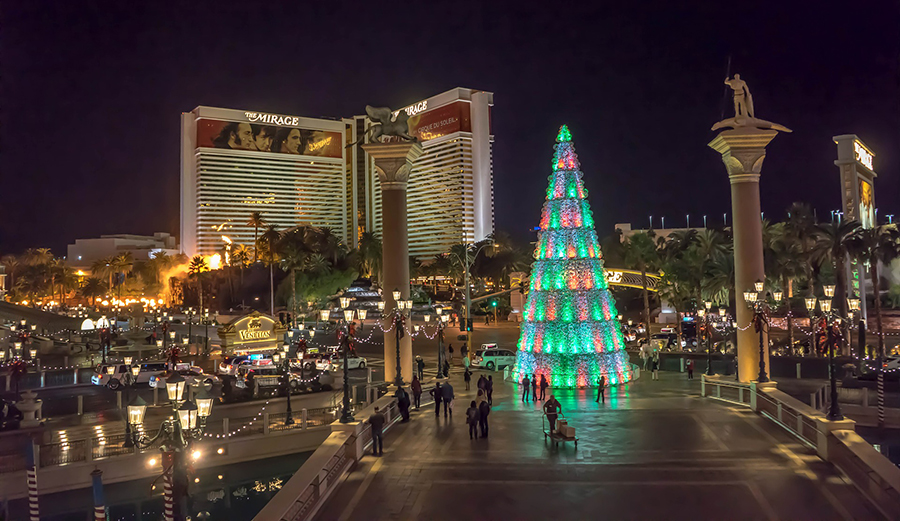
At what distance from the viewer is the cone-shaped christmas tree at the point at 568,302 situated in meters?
24.7

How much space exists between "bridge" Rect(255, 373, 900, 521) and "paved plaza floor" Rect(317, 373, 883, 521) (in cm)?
3

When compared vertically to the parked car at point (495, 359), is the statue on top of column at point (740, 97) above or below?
above

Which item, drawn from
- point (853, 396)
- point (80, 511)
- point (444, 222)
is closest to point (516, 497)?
point (80, 511)

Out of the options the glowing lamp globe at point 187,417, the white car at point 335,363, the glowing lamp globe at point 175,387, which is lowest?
the white car at point 335,363

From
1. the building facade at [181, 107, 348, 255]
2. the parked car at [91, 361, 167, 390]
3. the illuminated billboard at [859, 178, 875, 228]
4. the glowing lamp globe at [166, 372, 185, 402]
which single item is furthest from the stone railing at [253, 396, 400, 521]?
the building facade at [181, 107, 348, 255]

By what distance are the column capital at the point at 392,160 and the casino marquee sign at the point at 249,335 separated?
44.6 feet

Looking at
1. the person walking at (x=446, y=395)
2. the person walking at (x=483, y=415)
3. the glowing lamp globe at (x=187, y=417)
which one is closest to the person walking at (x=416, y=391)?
the person walking at (x=446, y=395)

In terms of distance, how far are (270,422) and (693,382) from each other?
17740 mm

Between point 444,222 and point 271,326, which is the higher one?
point 444,222

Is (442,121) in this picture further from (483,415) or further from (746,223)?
(483,415)

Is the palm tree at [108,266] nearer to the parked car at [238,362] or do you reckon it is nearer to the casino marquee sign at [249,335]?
the parked car at [238,362]

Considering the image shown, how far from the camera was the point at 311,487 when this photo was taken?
10695 millimetres

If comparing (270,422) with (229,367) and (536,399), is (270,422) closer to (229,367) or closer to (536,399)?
(536,399)

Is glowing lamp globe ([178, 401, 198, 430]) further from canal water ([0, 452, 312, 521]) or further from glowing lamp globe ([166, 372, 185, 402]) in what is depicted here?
canal water ([0, 452, 312, 521])
